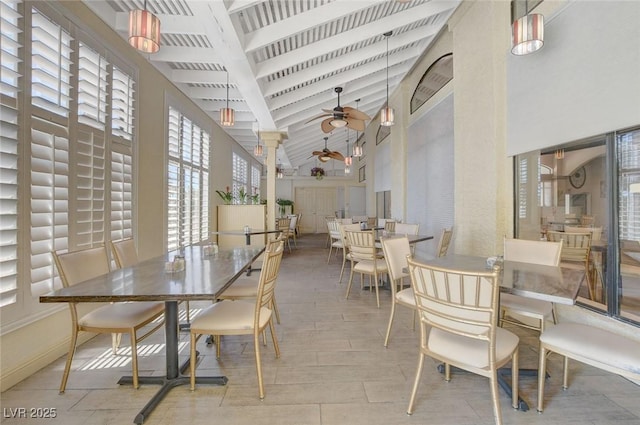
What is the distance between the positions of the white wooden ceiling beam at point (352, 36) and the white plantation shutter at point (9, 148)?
2425 mm

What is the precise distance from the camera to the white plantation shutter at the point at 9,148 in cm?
187

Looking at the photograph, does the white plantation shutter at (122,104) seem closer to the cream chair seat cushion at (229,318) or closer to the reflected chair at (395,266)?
the cream chair seat cushion at (229,318)

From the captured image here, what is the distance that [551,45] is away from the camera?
8.09 feet

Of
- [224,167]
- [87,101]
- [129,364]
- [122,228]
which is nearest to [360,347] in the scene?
[129,364]

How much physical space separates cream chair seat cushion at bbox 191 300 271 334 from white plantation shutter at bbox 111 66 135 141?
2.34 metres

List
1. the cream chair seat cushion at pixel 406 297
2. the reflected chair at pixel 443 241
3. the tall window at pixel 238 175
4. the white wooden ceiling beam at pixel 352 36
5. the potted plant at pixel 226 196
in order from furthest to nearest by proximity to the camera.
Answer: the tall window at pixel 238 175 → the potted plant at pixel 226 196 → the white wooden ceiling beam at pixel 352 36 → the reflected chair at pixel 443 241 → the cream chair seat cushion at pixel 406 297

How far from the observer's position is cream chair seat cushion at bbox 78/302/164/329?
1.87m

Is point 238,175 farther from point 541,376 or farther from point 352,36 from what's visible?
point 541,376

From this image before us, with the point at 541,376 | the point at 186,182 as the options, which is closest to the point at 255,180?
the point at 186,182

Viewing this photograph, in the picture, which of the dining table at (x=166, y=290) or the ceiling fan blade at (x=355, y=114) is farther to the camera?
the ceiling fan blade at (x=355, y=114)

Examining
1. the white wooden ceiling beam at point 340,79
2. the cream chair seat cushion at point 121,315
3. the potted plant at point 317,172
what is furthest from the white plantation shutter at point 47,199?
the potted plant at point 317,172

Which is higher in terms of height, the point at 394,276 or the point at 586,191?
the point at 586,191

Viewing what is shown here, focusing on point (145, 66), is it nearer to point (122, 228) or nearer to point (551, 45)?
point (122, 228)

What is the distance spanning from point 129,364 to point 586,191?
13.1 feet
